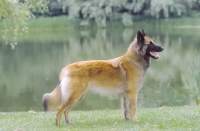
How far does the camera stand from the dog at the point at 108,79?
22.9ft

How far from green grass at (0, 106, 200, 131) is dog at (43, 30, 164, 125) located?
0.30 metres

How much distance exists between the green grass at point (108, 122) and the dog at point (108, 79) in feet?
1.00

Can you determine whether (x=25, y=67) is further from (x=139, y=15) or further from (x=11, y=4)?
(x=139, y=15)

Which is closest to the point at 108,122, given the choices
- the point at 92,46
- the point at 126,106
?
the point at 126,106

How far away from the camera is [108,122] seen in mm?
7379

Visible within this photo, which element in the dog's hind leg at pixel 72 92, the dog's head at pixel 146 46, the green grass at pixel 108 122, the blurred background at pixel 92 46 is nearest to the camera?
the green grass at pixel 108 122

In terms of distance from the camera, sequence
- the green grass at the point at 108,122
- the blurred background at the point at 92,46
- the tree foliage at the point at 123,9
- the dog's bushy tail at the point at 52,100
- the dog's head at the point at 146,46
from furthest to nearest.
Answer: the tree foliage at the point at 123,9
the blurred background at the point at 92,46
the dog's head at the point at 146,46
the dog's bushy tail at the point at 52,100
the green grass at the point at 108,122

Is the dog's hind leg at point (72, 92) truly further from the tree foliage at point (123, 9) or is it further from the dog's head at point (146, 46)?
the tree foliage at point (123, 9)

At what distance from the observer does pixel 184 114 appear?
313 inches

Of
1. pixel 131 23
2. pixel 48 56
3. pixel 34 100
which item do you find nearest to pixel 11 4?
pixel 34 100

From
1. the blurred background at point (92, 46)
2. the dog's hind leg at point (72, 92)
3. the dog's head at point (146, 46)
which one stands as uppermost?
the dog's head at point (146, 46)

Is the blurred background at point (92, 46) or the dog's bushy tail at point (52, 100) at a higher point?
the dog's bushy tail at point (52, 100)

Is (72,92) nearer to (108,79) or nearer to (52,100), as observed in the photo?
(52,100)

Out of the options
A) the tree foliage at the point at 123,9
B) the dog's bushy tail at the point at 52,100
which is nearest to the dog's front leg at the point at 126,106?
the dog's bushy tail at the point at 52,100
